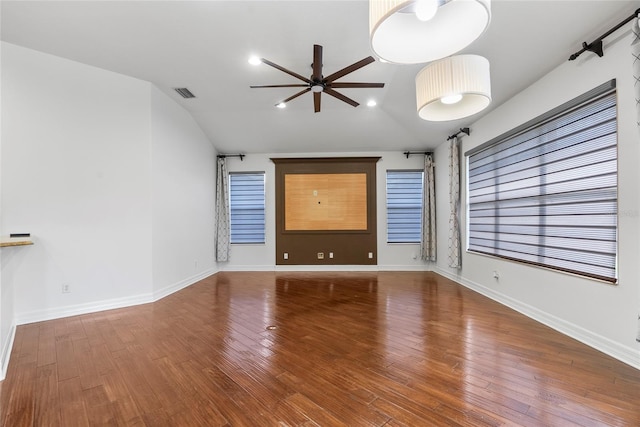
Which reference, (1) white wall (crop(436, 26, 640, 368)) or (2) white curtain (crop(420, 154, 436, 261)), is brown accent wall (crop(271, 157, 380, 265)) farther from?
(1) white wall (crop(436, 26, 640, 368))

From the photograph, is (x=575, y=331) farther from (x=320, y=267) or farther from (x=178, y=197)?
(x=178, y=197)

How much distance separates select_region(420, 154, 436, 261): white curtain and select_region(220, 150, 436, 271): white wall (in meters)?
0.22

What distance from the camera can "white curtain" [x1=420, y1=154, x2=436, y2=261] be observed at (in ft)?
19.1

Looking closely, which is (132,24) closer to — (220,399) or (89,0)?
(89,0)

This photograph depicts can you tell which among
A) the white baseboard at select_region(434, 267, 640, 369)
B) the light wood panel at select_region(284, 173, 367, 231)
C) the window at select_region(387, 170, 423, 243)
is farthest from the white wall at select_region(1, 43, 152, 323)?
the white baseboard at select_region(434, 267, 640, 369)

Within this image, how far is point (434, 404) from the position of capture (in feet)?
5.37

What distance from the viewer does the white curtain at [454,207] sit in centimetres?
475

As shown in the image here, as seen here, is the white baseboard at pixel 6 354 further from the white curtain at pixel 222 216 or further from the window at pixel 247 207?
the window at pixel 247 207

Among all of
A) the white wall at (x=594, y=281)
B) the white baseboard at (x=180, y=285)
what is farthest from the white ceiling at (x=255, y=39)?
the white baseboard at (x=180, y=285)

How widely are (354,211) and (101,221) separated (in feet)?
15.0

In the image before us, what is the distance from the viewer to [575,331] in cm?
255

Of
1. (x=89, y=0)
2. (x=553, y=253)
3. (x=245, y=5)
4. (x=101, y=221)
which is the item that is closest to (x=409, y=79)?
(x=245, y=5)

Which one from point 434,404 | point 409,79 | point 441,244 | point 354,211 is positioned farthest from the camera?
point 354,211

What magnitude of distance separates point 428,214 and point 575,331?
11.5 feet
